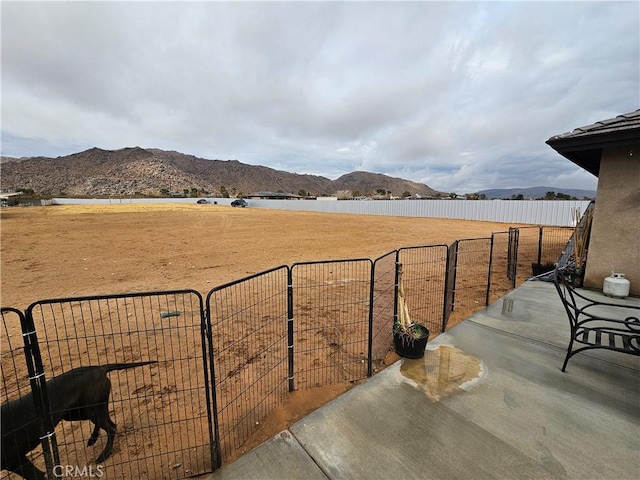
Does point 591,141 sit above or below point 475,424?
above

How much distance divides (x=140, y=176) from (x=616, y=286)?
10387 cm

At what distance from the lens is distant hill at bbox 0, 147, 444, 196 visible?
261 ft

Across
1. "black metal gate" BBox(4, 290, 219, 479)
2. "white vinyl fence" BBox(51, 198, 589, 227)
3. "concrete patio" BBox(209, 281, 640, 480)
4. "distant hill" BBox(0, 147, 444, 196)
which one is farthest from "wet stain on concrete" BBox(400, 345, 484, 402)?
"distant hill" BBox(0, 147, 444, 196)

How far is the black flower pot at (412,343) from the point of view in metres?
3.40

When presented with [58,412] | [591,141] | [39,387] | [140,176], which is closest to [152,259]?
[58,412]

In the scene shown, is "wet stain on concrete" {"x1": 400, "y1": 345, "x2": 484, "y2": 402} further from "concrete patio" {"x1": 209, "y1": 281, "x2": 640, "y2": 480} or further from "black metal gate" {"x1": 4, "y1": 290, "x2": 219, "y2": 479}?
"black metal gate" {"x1": 4, "y1": 290, "x2": 219, "y2": 479}

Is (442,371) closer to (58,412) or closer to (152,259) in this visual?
(58,412)

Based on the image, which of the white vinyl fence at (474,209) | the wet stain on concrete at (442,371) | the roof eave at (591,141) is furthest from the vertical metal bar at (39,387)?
the white vinyl fence at (474,209)

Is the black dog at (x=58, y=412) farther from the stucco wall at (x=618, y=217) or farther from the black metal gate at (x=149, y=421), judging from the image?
the stucco wall at (x=618, y=217)

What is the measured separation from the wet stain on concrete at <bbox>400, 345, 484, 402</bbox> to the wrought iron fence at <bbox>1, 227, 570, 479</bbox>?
50 centimetres

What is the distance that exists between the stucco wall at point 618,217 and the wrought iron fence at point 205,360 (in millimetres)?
1777

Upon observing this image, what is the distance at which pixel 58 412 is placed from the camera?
198 centimetres

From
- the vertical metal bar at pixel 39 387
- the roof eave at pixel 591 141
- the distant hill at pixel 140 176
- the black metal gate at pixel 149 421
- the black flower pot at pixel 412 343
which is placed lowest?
the black metal gate at pixel 149 421

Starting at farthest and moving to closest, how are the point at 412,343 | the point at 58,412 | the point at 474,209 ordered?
the point at 474,209
the point at 412,343
the point at 58,412
